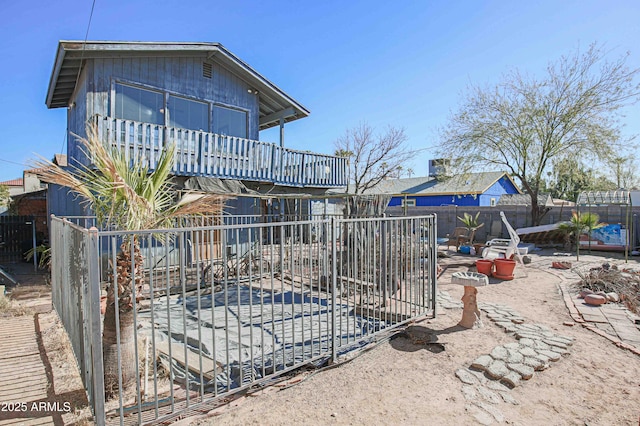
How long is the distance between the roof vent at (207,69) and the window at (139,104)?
66.6 inches

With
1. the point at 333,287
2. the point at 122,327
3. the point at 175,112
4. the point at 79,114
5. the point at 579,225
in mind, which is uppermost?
the point at 175,112

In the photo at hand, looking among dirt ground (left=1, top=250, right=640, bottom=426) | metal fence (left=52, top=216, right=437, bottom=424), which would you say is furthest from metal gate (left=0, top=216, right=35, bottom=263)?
dirt ground (left=1, top=250, right=640, bottom=426)

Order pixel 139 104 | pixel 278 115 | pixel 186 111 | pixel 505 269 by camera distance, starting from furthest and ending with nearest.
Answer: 1. pixel 278 115
2. pixel 186 111
3. pixel 139 104
4. pixel 505 269

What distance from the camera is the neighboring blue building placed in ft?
79.5

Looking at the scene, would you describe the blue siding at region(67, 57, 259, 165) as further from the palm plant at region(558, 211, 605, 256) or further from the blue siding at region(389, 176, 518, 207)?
the blue siding at region(389, 176, 518, 207)

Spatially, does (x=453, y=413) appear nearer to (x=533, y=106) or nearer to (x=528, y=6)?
(x=528, y=6)

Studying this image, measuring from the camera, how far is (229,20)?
8.69 m

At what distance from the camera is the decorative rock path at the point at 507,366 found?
294 centimetres

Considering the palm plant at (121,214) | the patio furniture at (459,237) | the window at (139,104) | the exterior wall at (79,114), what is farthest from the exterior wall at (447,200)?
the palm plant at (121,214)

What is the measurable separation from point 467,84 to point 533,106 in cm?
326

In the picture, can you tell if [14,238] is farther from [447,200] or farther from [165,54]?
[447,200]

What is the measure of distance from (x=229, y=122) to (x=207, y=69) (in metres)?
1.77

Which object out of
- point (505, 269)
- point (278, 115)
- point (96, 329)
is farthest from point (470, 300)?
point (278, 115)

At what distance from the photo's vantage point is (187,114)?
1026 cm
